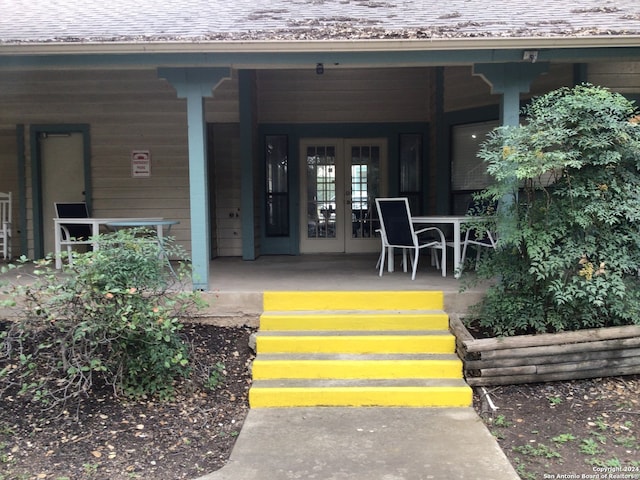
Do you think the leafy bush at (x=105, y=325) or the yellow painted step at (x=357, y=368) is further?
the yellow painted step at (x=357, y=368)

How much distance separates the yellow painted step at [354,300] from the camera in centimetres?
464

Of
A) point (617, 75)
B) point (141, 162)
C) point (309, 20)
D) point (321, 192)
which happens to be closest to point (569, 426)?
point (309, 20)

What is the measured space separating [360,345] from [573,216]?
1885 millimetres

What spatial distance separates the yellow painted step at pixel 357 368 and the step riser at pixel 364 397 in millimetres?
206

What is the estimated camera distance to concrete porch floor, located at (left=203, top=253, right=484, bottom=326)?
4797 millimetres

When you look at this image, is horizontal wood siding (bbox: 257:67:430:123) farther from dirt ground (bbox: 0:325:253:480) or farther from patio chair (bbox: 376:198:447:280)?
dirt ground (bbox: 0:325:253:480)

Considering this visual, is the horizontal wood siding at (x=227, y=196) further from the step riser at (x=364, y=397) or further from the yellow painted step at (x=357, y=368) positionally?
the step riser at (x=364, y=397)

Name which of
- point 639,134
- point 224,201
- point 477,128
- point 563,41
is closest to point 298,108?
point 224,201

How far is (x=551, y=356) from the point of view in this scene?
12.7 feet

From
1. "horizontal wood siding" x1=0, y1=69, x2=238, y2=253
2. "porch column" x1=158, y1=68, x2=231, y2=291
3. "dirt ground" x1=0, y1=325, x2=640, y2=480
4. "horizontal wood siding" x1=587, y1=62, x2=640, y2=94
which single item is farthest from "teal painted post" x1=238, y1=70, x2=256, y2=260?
"horizontal wood siding" x1=587, y1=62, x2=640, y2=94

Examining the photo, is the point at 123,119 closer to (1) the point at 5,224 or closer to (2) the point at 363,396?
(1) the point at 5,224

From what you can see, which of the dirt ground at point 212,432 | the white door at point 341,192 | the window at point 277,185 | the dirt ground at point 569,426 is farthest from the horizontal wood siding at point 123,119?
the dirt ground at point 569,426

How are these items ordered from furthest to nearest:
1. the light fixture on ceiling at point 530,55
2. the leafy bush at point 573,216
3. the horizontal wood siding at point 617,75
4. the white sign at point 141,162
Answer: the white sign at point 141,162
the horizontal wood siding at point 617,75
the light fixture on ceiling at point 530,55
the leafy bush at point 573,216

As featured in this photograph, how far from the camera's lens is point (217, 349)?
4.41 metres
